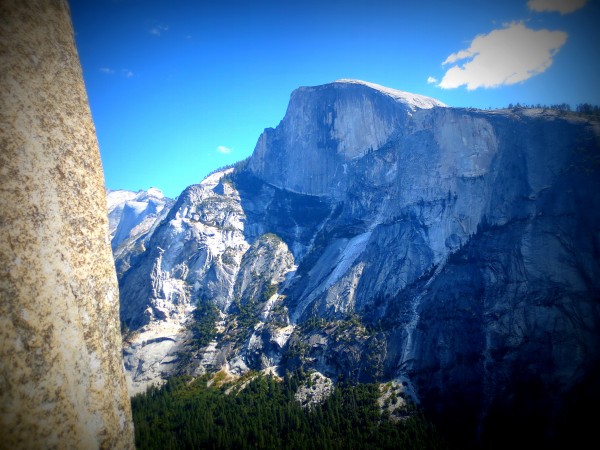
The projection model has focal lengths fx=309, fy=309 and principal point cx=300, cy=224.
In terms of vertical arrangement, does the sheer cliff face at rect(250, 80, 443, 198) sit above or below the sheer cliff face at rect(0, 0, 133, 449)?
above

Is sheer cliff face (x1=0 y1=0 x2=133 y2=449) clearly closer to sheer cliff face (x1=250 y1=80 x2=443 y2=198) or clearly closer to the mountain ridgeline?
the mountain ridgeline


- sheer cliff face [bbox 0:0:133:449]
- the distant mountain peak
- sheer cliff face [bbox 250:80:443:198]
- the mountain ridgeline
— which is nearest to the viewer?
sheer cliff face [bbox 0:0:133:449]

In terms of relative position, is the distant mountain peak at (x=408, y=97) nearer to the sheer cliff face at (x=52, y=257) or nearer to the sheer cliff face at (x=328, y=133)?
the sheer cliff face at (x=328, y=133)

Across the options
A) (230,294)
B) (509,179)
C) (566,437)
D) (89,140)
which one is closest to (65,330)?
(89,140)

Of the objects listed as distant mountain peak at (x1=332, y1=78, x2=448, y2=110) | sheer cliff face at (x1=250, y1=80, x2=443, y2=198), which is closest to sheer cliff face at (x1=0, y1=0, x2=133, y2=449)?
sheer cliff face at (x1=250, y1=80, x2=443, y2=198)

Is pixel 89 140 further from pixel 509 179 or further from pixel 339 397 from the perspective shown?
pixel 509 179

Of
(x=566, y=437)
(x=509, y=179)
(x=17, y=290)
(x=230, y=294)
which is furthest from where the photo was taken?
(x=230, y=294)
